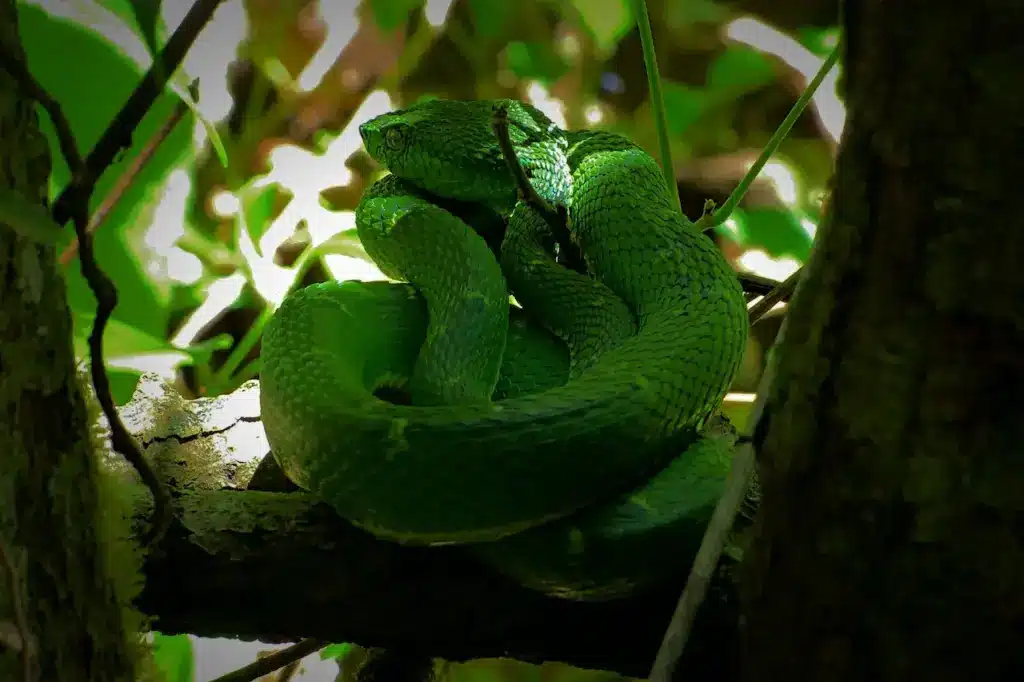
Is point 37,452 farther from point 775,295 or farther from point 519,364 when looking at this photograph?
point 775,295

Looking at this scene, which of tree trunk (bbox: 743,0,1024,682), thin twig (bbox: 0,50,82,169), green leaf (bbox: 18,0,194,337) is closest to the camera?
tree trunk (bbox: 743,0,1024,682)

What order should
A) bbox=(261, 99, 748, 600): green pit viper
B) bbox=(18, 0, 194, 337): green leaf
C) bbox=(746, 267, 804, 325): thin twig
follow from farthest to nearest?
bbox=(746, 267, 804, 325): thin twig, bbox=(18, 0, 194, 337): green leaf, bbox=(261, 99, 748, 600): green pit viper

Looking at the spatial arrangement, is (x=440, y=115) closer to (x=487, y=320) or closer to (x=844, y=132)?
(x=487, y=320)

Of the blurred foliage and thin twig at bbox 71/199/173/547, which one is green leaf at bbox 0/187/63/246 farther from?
the blurred foliage

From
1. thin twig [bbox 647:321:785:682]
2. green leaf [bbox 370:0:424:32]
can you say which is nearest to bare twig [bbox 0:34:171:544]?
thin twig [bbox 647:321:785:682]

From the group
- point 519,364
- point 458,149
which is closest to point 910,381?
point 519,364

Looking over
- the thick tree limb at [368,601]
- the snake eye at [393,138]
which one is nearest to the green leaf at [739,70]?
the snake eye at [393,138]

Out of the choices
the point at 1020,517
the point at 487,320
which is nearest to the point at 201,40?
the point at 487,320
